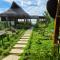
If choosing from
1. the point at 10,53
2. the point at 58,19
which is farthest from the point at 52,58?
the point at 10,53

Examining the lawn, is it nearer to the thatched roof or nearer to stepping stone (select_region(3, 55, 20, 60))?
stepping stone (select_region(3, 55, 20, 60))

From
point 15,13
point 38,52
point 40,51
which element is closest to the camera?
point 38,52

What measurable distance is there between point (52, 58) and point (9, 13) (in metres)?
20.8

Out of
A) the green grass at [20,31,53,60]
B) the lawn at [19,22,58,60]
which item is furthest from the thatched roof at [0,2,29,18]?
the green grass at [20,31,53,60]

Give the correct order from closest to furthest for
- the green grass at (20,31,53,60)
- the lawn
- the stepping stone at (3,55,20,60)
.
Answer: the lawn → the green grass at (20,31,53,60) → the stepping stone at (3,55,20,60)

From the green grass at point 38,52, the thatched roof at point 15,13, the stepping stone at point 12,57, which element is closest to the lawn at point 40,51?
the green grass at point 38,52

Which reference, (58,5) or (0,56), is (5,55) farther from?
(58,5)

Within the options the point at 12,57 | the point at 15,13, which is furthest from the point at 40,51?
the point at 15,13

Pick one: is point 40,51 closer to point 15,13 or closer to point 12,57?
point 12,57

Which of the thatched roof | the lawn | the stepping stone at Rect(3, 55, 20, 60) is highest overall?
the thatched roof

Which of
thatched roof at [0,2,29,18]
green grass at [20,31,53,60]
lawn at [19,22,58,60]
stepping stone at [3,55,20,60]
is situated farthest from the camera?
thatched roof at [0,2,29,18]

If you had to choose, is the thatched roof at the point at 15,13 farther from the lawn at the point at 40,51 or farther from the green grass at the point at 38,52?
the green grass at the point at 38,52

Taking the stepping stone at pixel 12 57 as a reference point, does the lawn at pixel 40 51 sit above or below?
above

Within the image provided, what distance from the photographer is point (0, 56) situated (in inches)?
284
